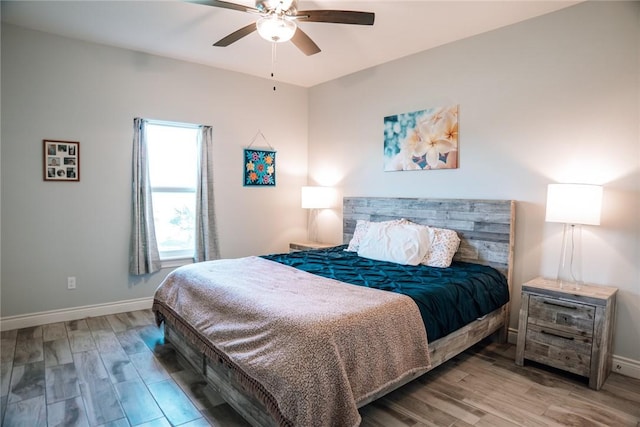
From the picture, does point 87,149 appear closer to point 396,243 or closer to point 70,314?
point 70,314

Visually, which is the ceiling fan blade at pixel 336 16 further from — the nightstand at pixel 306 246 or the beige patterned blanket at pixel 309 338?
the nightstand at pixel 306 246

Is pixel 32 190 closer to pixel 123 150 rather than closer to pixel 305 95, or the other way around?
pixel 123 150

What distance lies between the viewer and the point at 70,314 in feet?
11.7

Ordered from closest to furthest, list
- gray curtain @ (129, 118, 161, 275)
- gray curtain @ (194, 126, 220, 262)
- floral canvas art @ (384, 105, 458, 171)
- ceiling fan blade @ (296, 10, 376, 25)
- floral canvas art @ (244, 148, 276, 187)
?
ceiling fan blade @ (296, 10, 376, 25)
floral canvas art @ (384, 105, 458, 171)
gray curtain @ (129, 118, 161, 275)
gray curtain @ (194, 126, 220, 262)
floral canvas art @ (244, 148, 276, 187)

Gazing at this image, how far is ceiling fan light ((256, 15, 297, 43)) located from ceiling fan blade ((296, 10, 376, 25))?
9 centimetres

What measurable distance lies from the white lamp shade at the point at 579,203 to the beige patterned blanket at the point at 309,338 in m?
1.30

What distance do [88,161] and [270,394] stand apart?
3.08 meters

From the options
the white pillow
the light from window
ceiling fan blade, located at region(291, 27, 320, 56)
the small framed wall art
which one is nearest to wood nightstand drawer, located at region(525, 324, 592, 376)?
the white pillow

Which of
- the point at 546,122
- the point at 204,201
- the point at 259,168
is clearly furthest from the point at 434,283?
the point at 259,168

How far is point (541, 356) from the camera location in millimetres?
2635

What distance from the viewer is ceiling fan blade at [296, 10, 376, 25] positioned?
7.45 ft

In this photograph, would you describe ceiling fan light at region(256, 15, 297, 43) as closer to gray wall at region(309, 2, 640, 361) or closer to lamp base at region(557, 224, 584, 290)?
gray wall at region(309, 2, 640, 361)

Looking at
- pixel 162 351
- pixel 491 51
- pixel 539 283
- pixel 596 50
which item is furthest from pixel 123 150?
pixel 596 50

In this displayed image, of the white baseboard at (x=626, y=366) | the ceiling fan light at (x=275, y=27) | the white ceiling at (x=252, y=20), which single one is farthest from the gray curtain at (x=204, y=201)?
the white baseboard at (x=626, y=366)
